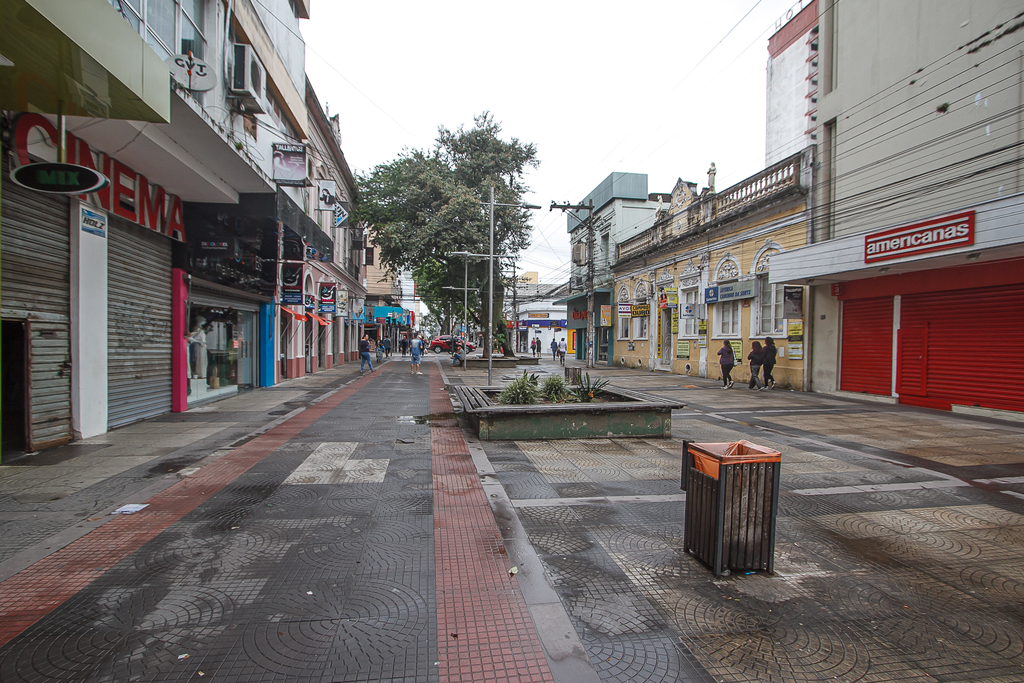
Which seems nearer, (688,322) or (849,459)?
(849,459)

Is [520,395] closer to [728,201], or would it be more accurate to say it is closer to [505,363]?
[728,201]

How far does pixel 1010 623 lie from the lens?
321 centimetres

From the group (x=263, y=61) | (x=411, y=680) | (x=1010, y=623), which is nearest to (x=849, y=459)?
(x=1010, y=623)

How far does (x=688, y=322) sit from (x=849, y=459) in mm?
16260

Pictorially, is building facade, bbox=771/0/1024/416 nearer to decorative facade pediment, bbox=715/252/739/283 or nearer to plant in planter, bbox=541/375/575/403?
decorative facade pediment, bbox=715/252/739/283

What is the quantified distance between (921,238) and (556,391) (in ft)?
28.7

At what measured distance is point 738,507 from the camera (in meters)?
3.76

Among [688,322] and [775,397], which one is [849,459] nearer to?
[775,397]

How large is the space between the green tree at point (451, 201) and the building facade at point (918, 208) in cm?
1550

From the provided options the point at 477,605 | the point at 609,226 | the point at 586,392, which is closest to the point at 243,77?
the point at 586,392

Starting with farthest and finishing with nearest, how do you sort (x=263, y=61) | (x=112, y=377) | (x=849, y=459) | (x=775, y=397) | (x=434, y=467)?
(x=775, y=397)
(x=263, y=61)
(x=112, y=377)
(x=849, y=459)
(x=434, y=467)

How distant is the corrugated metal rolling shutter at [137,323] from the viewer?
9.14 m

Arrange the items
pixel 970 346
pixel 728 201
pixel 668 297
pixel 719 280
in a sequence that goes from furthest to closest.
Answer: pixel 668 297 < pixel 719 280 < pixel 728 201 < pixel 970 346

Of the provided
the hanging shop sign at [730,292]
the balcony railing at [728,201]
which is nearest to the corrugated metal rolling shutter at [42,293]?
the balcony railing at [728,201]
